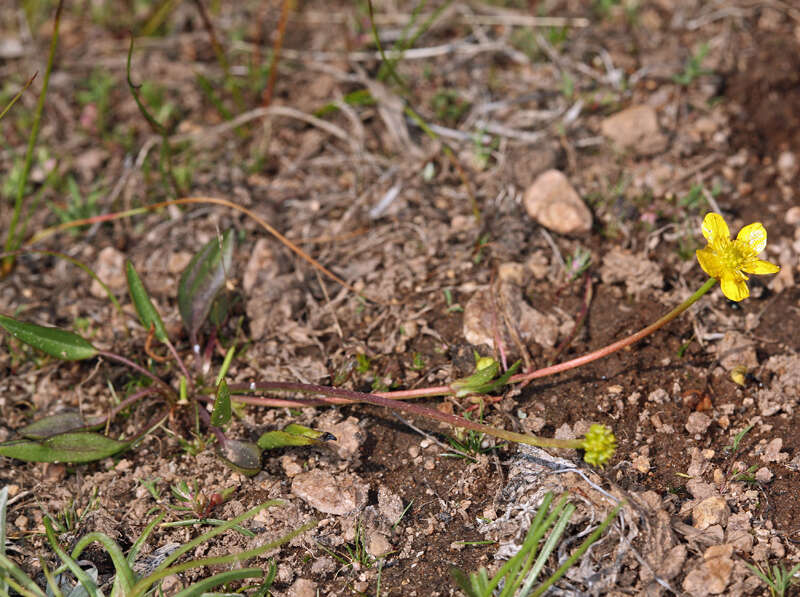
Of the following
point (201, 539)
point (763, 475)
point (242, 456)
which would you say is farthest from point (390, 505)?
point (763, 475)

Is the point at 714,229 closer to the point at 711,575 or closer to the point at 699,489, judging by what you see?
the point at 699,489

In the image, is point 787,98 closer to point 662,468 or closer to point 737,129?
point 737,129

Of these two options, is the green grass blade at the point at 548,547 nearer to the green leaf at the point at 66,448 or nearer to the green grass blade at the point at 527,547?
the green grass blade at the point at 527,547

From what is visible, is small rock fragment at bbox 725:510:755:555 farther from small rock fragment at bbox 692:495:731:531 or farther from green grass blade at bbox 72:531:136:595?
green grass blade at bbox 72:531:136:595

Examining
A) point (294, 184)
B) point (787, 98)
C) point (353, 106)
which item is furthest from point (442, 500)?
point (787, 98)

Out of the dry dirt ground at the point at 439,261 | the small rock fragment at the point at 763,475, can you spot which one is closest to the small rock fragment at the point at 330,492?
the dry dirt ground at the point at 439,261

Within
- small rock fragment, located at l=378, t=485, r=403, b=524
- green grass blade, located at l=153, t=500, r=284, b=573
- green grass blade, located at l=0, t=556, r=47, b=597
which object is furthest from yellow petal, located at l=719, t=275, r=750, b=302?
green grass blade, located at l=0, t=556, r=47, b=597

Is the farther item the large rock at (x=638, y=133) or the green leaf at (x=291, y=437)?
the large rock at (x=638, y=133)
